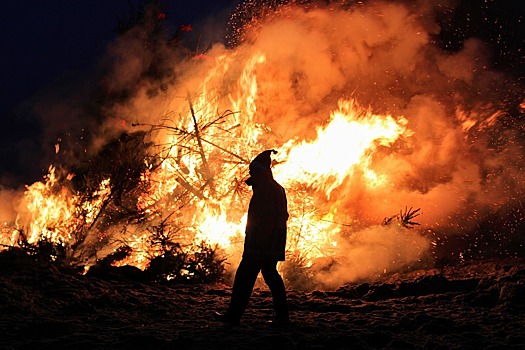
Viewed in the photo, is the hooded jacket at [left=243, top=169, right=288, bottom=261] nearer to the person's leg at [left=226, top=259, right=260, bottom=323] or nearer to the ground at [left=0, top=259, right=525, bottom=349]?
the person's leg at [left=226, top=259, right=260, bottom=323]

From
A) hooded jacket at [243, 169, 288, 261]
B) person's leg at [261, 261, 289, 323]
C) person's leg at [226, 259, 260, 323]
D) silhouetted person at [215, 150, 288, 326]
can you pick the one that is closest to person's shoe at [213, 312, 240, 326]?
silhouetted person at [215, 150, 288, 326]

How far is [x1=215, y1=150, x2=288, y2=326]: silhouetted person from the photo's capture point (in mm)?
5129

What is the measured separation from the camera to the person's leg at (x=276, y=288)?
5.17 metres

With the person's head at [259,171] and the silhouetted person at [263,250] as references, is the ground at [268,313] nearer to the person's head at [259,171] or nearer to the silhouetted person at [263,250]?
the silhouetted person at [263,250]

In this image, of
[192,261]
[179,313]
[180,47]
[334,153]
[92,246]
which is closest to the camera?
[179,313]

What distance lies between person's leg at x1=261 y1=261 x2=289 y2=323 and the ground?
0.16 metres

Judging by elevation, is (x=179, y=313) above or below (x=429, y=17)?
below

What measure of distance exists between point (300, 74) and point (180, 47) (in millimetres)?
2785

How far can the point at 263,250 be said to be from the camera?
5113mm

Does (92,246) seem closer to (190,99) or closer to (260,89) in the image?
(190,99)

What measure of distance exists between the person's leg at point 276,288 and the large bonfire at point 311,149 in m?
3.15

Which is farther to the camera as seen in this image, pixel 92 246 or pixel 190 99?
pixel 190 99

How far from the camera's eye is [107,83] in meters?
11.3

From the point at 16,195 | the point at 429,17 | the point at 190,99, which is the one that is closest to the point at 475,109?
the point at 429,17
